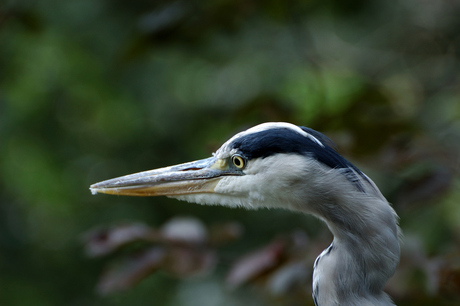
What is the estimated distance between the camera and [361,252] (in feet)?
3.59

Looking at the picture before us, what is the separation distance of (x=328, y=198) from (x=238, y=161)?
0.80 ft

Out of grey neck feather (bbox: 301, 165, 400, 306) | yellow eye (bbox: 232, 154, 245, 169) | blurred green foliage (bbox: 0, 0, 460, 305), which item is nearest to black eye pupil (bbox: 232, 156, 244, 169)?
yellow eye (bbox: 232, 154, 245, 169)

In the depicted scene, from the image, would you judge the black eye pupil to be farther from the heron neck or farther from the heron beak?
the heron neck

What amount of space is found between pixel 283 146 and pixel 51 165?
8.04 ft

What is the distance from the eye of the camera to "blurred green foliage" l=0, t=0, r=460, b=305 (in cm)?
287

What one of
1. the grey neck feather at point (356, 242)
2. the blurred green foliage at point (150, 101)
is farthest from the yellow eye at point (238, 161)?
the blurred green foliage at point (150, 101)

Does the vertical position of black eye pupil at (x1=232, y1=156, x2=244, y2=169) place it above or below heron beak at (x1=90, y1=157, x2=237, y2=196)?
above

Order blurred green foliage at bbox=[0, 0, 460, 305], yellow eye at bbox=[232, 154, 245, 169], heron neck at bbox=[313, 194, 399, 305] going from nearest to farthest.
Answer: heron neck at bbox=[313, 194, 399, 305]
yellow eye at bbox=[232, 154, 245, 169]
blurred green foliage at bbox=[0, 0, 460, 305]

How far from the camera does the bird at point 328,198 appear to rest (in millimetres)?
1086

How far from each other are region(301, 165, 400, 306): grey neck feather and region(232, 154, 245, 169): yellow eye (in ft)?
0.63

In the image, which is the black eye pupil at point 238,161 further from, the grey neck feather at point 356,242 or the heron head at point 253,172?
the grey neck feather at point 356,242

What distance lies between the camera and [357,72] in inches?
124

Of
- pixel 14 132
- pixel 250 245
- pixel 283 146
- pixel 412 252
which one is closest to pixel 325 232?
pixel 412 252

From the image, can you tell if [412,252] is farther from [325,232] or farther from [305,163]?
[305,163]
